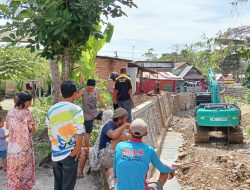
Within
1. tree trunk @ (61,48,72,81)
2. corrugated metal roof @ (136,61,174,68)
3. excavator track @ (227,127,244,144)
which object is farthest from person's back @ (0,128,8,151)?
corrugated metal roof @ (136,61,174,68)

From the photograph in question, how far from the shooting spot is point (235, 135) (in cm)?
1403

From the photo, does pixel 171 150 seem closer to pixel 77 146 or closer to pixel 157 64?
pixel 77 146

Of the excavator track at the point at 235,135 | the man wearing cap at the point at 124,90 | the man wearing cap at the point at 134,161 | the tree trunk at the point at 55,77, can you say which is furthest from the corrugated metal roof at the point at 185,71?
the man wearing cap at the point at 134,161

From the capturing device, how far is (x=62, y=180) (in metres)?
4.71

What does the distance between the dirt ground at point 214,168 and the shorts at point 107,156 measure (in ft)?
10.2

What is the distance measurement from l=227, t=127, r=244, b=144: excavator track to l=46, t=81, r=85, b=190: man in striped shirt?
10.5m

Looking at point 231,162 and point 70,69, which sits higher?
point 70,69

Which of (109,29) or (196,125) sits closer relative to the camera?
(109,29)

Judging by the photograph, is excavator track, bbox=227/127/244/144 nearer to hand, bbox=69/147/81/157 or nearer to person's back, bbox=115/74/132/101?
person's back, bbox=115/74/132/101

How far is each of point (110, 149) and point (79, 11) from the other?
2341mm

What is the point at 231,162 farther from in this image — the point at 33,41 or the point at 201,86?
the point at 201,86

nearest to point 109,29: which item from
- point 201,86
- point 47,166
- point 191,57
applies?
point 47,166

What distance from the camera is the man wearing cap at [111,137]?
17.1 ft

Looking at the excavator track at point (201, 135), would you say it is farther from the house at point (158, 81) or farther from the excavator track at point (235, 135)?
the house at point (158, 81)
